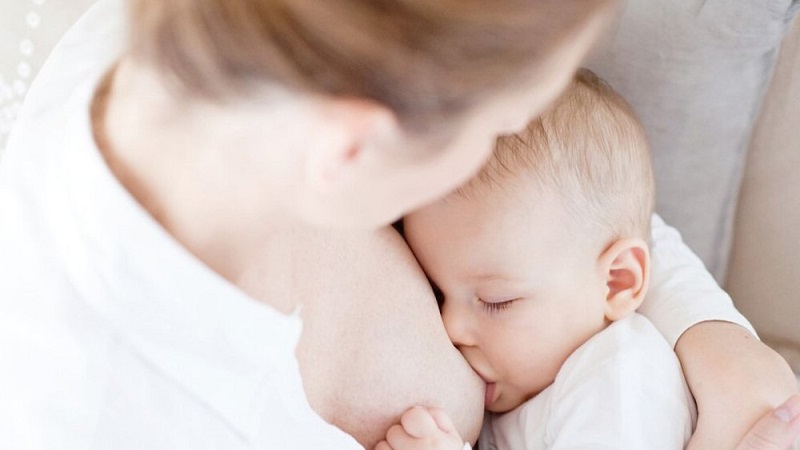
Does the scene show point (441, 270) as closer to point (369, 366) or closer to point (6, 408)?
point (369, 366)

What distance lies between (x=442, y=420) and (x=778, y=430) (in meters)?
0.33

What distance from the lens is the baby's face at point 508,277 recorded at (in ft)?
3.13

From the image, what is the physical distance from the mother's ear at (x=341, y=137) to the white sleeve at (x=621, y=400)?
48 cm

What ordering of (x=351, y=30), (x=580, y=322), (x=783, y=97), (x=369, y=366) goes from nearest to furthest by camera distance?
(x=351, y=30) < (x=369, y=366) < (x=580, y=322) < (x=783, y=97)

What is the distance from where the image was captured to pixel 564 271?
3.18 feet

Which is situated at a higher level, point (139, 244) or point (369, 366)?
point (139, 244)

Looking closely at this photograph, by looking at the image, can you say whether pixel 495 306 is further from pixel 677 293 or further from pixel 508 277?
pixel 677 293

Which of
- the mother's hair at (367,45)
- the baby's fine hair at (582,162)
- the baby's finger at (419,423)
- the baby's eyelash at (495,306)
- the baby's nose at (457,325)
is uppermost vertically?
the mother's hair at (367,45)

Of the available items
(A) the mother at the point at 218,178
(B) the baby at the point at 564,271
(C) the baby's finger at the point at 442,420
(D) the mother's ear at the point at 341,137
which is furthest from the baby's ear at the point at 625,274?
(D) the mother's ear at the point at 341,137

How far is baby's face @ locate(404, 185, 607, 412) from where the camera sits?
95 centimetres

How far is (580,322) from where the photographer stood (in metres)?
1.00

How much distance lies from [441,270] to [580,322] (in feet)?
0.53

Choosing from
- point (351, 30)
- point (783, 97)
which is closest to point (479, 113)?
point (351, 30)

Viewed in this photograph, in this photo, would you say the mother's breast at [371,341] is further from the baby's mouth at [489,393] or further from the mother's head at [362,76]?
the mother's head at [362,76]
